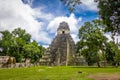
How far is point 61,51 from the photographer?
144 metres

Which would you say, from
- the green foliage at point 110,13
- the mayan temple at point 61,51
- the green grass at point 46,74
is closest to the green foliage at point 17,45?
the mayan temple at point 61,51

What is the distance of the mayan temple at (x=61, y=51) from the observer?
463ft

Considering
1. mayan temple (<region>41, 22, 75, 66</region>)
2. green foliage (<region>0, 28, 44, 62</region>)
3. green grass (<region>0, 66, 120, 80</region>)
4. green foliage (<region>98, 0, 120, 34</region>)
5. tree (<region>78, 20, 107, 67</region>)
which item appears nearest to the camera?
green foliage (<region>98, 0, 120, 34</region>)

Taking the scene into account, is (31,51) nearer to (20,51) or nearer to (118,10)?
(20,51)

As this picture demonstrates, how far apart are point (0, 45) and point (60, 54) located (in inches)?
1723

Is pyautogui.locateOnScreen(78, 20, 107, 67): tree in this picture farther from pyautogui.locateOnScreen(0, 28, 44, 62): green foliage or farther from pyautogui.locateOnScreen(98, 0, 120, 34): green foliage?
pyautogui.locateOnScreen(98, 0, 120, 34): green foliage

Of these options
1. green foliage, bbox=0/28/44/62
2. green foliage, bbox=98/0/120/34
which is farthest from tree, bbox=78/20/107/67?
green foliage, bbox=98/0/120/34

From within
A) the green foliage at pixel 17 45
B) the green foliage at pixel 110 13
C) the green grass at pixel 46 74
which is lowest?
the green grass at pixel 46 74

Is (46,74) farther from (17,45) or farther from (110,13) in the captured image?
(17,45)

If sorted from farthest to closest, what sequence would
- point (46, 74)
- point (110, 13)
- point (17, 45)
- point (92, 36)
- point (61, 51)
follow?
point (61, 51) → point (17, 45) → point (92, 36) → point (46, 74) → point (110, 13)

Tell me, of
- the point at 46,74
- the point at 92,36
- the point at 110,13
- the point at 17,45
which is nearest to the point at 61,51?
the point at 17,45

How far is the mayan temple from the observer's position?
463ft

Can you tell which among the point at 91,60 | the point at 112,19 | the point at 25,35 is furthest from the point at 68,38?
the point at 112,19

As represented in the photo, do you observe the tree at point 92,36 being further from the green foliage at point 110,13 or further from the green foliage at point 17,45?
the green foliage at point 110,13
